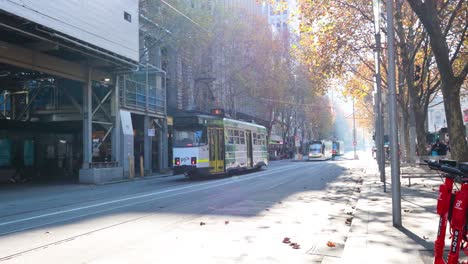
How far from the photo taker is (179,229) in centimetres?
828

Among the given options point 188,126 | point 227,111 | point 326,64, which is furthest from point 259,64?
point 188,126

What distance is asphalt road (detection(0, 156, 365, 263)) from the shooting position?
623 centimetres

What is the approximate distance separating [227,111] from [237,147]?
821 inches

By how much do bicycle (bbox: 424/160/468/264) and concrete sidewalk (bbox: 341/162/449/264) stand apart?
1.62 meters

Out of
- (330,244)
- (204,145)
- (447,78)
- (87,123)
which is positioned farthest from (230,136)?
(330,244)

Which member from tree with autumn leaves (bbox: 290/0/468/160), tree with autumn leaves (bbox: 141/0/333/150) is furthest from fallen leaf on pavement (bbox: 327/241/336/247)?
tree with autumn leaves (bbox: 141/0/333/150)

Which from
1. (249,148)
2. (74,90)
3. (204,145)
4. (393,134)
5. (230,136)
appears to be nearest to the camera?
(393,134)

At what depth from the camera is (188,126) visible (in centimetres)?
2123

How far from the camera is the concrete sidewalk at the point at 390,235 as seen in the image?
5.64m

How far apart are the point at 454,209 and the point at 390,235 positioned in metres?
3.36

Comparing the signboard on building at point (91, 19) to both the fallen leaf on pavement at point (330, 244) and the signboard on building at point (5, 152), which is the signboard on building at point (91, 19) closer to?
the signboard on building at point (5, 152)

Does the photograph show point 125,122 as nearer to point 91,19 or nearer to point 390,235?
point 91,19

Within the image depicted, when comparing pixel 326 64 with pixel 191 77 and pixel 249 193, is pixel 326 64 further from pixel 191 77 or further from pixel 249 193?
pixel 191 77

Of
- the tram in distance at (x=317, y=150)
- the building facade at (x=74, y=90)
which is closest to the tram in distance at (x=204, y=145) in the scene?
the building facade at (x=74, y=90)
